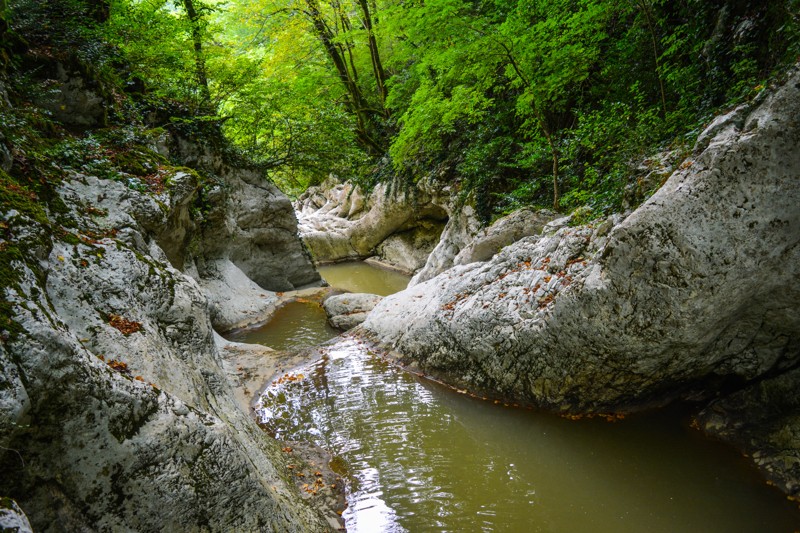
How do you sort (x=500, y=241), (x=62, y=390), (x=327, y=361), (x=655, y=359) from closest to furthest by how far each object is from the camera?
(x=62, y=390) < (x=655, y=359) < (x=327, y=361) < (x=500, y=241)

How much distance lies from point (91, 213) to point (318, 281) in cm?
1127

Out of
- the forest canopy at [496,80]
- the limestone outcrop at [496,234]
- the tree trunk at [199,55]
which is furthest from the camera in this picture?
the tree trunk at [199,55]

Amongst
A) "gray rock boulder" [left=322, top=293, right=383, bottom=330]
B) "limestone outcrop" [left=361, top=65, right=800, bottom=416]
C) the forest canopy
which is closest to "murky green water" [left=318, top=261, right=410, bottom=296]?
"gray rock boulder" [left=322, top=293, right=383, bottom=330]

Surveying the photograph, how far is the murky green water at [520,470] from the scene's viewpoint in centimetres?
424

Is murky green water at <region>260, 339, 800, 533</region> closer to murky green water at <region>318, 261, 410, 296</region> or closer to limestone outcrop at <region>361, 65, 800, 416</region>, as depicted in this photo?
limestone outcrop at <region>361, 65, 800, 416</region>

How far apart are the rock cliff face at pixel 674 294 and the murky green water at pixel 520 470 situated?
0.59 metres

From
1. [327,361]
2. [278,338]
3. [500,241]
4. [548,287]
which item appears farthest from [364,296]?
[548,287]

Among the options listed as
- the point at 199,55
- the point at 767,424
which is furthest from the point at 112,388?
the point at 199,55

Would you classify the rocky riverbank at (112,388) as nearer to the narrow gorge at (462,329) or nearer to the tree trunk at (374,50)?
the narrow gorge at (462,329)

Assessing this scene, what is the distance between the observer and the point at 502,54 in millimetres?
7676

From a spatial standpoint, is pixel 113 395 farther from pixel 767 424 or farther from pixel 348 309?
pixel 348 309

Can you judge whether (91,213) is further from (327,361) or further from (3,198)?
(327,361)

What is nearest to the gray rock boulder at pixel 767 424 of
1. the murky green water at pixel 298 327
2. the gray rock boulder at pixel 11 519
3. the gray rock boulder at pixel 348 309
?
the gray rock boulder at pixel 11 519

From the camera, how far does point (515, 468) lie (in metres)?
5.11
